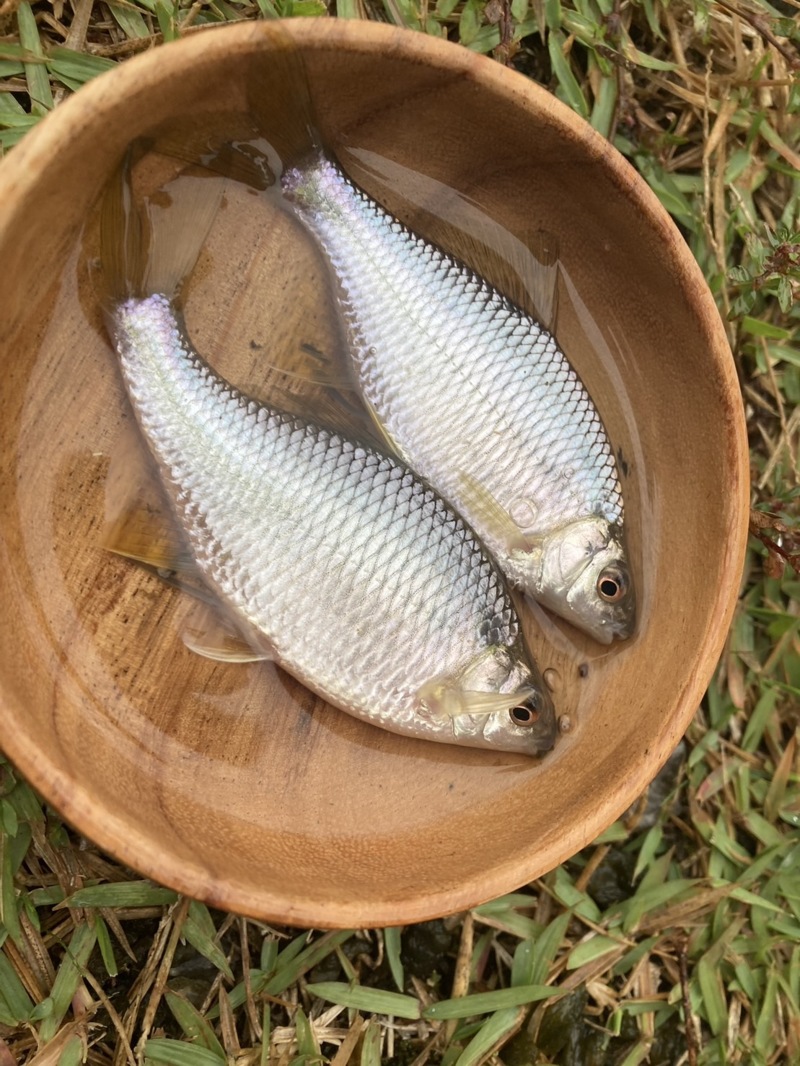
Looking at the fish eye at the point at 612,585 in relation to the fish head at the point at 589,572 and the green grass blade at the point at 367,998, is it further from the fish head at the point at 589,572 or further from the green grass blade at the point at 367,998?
the green grass blade at the point at 367,998

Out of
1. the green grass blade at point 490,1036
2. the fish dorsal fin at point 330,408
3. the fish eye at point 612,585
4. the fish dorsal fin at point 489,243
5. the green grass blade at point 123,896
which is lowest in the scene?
the green grass blade at point 490,1036

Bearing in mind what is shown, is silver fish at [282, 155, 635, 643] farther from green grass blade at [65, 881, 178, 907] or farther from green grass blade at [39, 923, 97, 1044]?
green grass blade at [39, 923, 97, 1044]

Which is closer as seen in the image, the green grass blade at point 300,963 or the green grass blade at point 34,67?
the green grass blade at point 34,67

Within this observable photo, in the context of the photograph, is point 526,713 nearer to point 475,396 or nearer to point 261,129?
point 475,396

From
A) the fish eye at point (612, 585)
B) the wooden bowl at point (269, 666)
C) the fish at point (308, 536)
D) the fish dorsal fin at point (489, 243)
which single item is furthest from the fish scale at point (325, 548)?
the fish dorsal fin at point (489, 243)

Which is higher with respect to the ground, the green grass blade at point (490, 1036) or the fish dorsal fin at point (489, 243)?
the fish dorsal fin at point (489, 243)

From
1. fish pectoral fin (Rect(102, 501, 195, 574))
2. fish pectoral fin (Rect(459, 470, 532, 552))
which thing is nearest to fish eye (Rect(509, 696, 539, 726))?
fish pectoral fin (Rect(459, 470, 532, 552))

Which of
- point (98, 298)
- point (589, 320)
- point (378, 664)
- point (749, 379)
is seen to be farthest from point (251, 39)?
point (749, 379)
